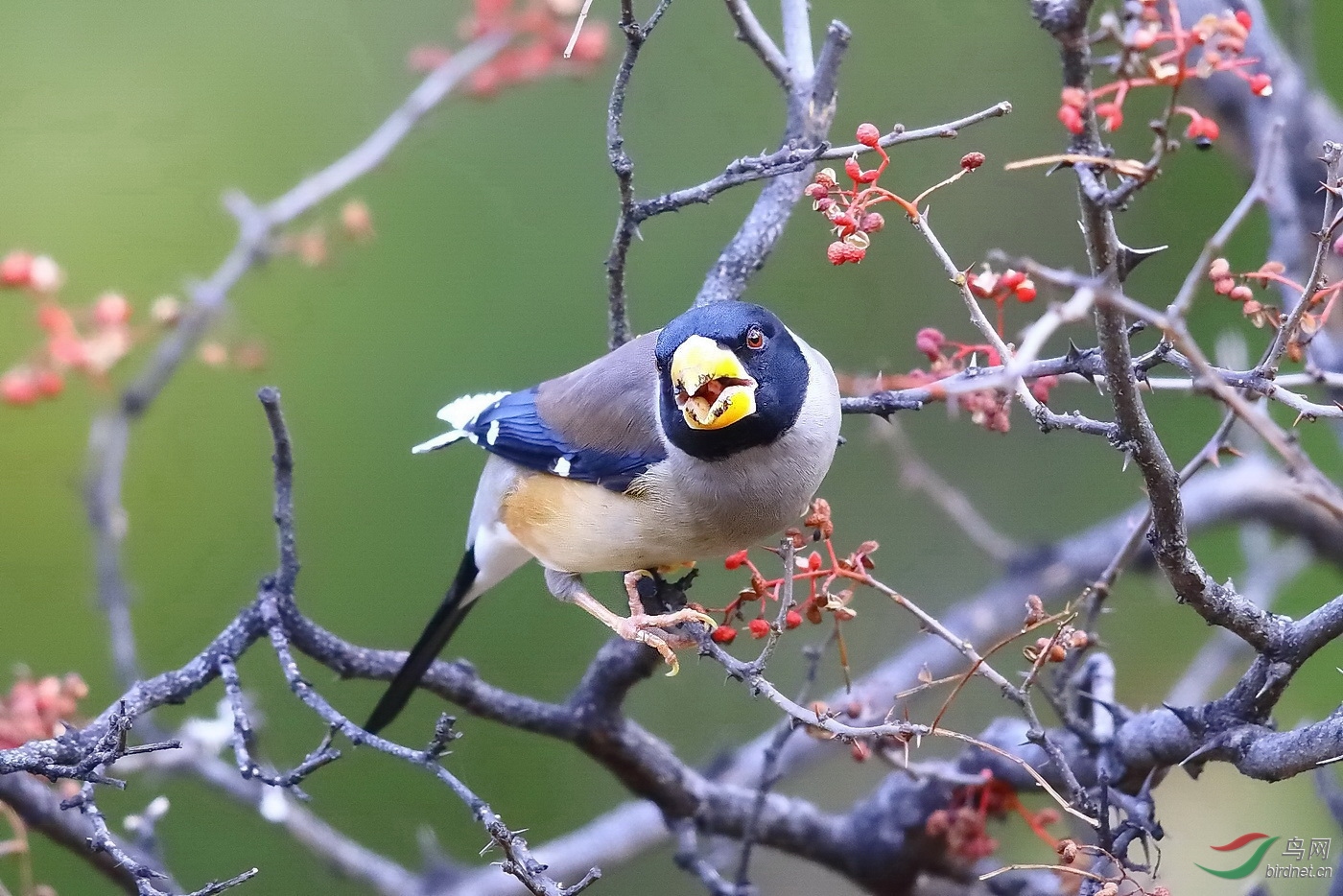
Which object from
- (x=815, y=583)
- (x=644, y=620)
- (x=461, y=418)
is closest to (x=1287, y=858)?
(x=815, y=583)

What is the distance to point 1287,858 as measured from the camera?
63.8 inches

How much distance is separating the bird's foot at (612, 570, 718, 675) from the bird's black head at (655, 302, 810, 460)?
0.22 m

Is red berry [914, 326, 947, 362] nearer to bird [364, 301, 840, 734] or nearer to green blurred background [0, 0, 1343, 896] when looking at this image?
bird [364, 301, 840, 734]

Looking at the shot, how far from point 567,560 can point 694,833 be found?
→ 44 cm

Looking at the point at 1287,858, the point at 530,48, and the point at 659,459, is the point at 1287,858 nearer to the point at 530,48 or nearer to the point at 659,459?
the point at 659,459

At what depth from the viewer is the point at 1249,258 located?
305 centimetres

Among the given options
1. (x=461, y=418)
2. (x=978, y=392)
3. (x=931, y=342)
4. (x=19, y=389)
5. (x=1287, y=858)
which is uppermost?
(x=19, y=389)

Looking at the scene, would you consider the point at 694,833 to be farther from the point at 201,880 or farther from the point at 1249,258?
the point at 1249,258

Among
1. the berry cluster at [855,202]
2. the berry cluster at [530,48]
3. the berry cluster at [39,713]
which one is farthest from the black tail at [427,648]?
the berry cluster at [530,48]

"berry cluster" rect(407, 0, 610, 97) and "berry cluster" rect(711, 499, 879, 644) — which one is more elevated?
"berry cluster" rect(407, 0, 610, 97)

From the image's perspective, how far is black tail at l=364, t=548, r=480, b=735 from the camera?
5.45ft

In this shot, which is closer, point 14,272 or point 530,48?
point 14,272

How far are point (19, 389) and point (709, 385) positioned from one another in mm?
1329

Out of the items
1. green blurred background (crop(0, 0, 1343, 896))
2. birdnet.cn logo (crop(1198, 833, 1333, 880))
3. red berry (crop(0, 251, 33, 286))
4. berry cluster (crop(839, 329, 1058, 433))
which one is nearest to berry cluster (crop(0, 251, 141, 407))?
red berry (crop(0, 251, 33, 286))
